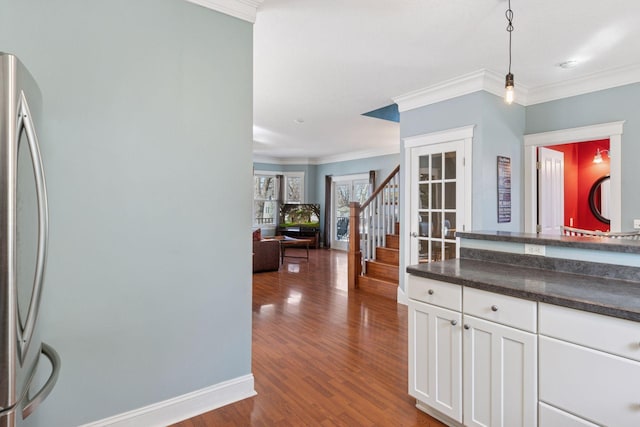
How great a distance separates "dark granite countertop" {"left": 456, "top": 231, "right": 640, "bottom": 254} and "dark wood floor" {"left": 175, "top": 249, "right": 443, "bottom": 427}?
1187 mm

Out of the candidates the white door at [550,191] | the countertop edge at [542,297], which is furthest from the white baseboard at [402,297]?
the countertop edge at [542,297]

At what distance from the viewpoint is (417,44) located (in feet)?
9.90

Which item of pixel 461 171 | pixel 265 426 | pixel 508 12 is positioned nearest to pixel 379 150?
pixel 461 171

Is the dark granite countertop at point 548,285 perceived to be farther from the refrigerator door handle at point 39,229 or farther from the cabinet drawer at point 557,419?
the refrigerator door handle at point 39,229

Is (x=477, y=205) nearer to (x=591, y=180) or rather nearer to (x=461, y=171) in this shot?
(x=461, y=171)

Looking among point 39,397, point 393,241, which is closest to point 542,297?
point 39,397

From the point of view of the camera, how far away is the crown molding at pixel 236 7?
7.18 ft

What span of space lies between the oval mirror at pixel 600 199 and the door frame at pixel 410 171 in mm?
3730

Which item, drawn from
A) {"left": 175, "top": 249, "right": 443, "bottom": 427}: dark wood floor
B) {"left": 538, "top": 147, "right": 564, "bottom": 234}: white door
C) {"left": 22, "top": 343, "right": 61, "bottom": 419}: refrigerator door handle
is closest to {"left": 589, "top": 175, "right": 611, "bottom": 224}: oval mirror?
{"left": 538, "top": 147, "right": 564, "bottom": 234}: white door

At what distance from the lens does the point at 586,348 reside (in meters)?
1.44

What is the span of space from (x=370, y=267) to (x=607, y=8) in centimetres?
390

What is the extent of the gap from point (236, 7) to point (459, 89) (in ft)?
8.53

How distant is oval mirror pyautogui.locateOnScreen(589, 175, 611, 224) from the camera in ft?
19.4

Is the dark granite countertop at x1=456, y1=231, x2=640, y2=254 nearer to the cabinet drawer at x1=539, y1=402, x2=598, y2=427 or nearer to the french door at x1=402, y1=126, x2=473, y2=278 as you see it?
the cabinet drawer at x1=539, y1=402, x2=598, y2=427
